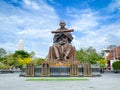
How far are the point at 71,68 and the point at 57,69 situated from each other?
1.23m

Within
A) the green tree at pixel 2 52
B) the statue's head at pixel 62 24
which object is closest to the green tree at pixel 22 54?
the green tree at pixel 2 52

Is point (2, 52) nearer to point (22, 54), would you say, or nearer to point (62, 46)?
point (22, 54)

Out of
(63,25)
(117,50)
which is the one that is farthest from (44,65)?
(117,50)

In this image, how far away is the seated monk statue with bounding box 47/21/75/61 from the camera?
78.9 feet

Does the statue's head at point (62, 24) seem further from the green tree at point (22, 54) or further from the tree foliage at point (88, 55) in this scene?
the green tree at point (22, 54)

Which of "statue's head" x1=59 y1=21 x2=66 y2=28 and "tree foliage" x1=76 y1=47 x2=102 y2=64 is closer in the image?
"statue's head" x1=59 y1=21 x2=66 y2=28

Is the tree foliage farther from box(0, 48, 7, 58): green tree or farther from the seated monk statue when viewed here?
the seated monk statue

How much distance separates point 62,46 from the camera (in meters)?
24.4

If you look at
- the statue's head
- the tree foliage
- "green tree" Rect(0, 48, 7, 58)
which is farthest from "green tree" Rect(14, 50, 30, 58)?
the statue's head

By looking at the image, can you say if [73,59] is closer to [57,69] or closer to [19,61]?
[57,69]

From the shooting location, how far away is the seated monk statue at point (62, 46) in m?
24.1

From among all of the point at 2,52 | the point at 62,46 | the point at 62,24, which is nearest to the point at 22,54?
the point at 2,52

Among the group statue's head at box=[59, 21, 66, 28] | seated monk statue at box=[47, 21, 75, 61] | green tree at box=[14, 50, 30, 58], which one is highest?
green tree at box=[14, 50, 30, 58]

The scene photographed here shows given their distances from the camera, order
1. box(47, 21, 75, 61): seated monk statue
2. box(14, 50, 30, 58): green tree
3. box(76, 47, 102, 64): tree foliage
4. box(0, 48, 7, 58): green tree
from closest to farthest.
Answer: box(47, 21, 75, 61): seated monk statue, box(76, 47, 102, 64): tree foliage, box(0, 48, 7, 58): green tree, box(14, 50, 30, 58): green tree
